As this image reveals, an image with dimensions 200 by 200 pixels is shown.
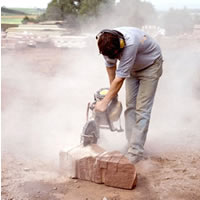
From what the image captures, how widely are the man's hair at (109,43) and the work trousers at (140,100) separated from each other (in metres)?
0.56

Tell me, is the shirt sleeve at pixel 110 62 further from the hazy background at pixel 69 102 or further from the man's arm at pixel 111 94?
the hazy background at pixel 69 102

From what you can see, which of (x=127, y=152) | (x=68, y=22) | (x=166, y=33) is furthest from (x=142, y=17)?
(x=127, y=152)

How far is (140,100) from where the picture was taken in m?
3.42

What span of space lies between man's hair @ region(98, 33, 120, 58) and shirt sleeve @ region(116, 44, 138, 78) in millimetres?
87

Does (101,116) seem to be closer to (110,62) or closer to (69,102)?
(110,62)

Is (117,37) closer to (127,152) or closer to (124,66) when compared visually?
(124,66)

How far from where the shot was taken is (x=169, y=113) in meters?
5.23

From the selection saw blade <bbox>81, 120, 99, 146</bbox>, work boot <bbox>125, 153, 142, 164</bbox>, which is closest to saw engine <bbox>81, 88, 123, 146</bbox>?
saw blade <bbox>81, 120, 99, 146</bbox>

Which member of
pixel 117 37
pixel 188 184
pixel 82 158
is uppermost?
pixel 117 37

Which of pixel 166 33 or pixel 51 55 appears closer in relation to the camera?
pixel 51 55

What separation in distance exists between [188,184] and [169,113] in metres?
2.27

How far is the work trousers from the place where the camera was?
11.1ft

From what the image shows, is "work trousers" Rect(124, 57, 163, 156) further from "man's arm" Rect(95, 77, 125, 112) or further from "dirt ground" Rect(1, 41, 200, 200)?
"man's arm" Rect(95, 77, 125, 112)

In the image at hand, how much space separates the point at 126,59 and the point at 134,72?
0.46 m
